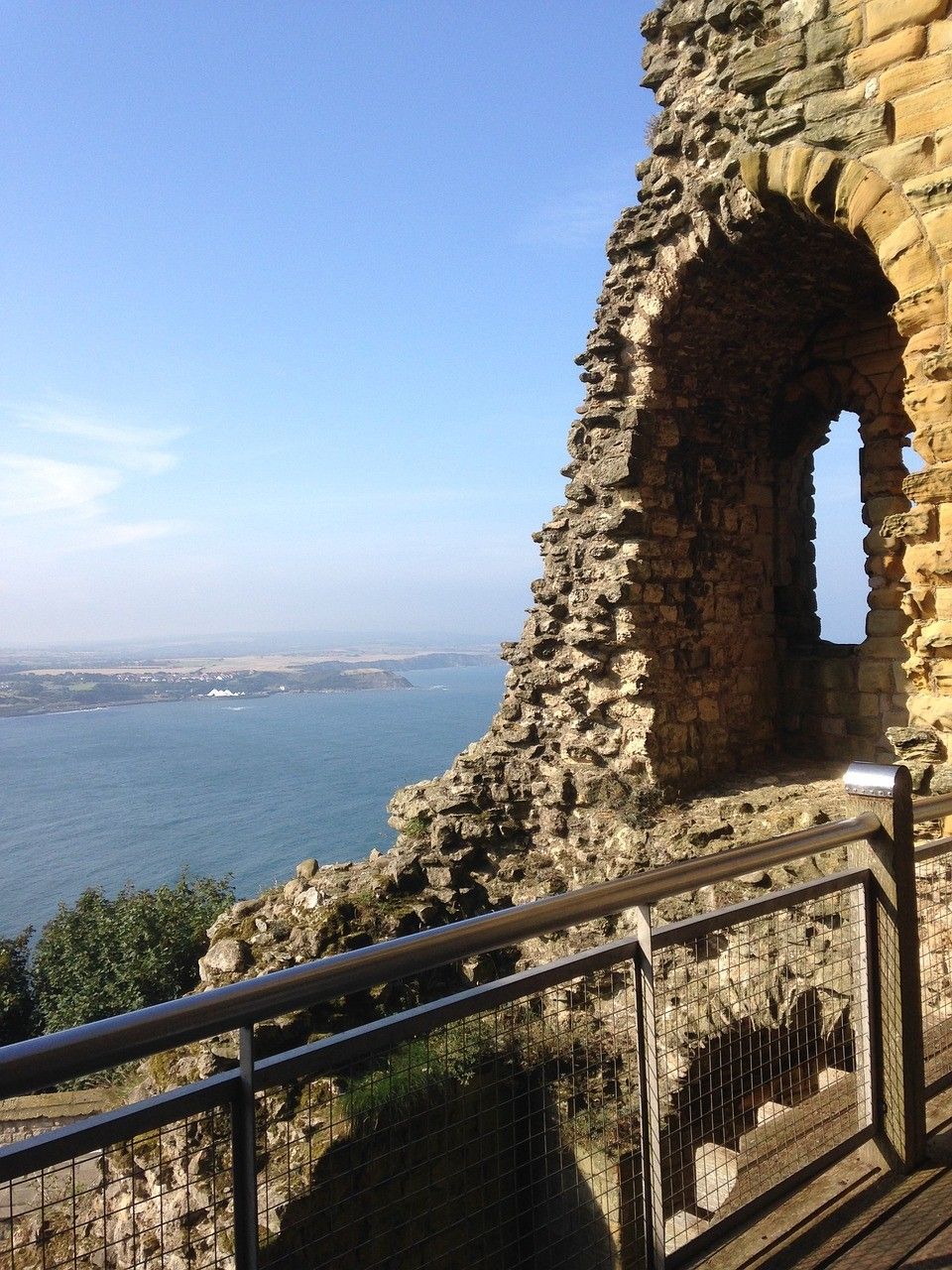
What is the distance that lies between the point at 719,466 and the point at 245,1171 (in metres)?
9.44

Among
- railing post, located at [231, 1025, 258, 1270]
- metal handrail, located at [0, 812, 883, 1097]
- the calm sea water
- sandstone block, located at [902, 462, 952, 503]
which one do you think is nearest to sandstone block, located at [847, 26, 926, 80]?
sandstone block, located at [902, 462, 952, 503]

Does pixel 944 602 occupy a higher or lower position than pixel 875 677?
higher

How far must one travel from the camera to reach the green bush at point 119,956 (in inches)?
930

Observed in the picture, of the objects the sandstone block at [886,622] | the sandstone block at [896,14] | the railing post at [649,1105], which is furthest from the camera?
the sandstone block at [886,622]

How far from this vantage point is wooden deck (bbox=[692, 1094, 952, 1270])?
8.72ft

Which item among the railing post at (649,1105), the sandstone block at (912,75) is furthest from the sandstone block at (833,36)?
the railing post at (649,1105)

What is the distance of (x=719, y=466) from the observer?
10.3 meters

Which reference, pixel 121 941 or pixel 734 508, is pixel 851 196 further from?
pixel 121 941

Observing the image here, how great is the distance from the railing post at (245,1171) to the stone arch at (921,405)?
231 inches

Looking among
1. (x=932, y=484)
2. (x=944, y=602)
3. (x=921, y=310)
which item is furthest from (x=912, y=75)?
(x=944, y=602)

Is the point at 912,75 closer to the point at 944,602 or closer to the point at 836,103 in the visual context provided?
the point at 836,103

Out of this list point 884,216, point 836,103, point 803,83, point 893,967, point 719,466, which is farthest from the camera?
point 719,466

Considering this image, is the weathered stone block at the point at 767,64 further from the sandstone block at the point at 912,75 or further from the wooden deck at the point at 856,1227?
the wooden deck at the point at 856,1227

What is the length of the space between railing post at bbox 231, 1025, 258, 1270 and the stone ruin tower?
20.0ft
